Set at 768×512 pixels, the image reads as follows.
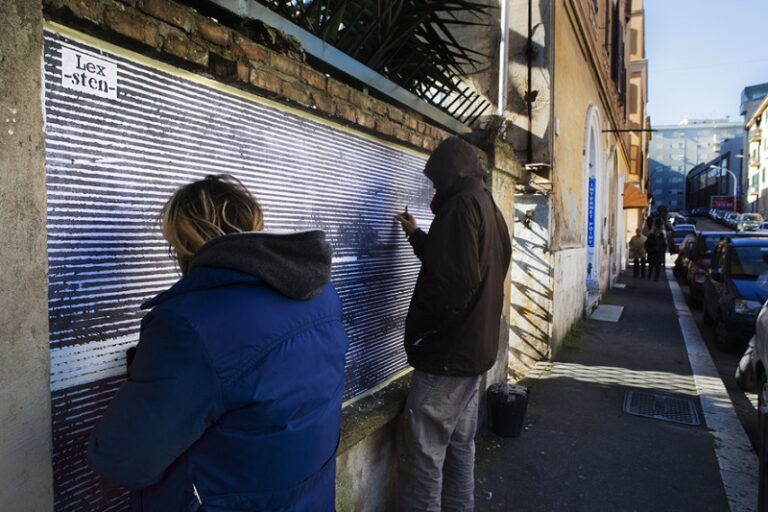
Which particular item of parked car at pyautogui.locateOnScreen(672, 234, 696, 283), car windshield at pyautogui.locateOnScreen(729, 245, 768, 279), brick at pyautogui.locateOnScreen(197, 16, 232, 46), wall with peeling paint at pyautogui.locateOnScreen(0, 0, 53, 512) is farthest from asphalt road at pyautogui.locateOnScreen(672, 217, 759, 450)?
parked car at pyautogui.locateOnScreen(672, 234, 696, 283)

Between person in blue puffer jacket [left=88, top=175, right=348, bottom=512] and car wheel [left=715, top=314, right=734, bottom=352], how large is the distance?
8.29 meters

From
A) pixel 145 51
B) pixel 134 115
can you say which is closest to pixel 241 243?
pixel 134 115

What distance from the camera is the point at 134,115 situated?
1.69 meters

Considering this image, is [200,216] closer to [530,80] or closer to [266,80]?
[266,80]

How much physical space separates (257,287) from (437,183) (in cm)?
184

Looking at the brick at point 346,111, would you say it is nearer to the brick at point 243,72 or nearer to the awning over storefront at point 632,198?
the brick at point 243,72

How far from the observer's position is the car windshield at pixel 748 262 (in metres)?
8.08

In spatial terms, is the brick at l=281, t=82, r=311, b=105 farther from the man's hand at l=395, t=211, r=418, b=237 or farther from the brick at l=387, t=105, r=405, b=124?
the man's hand at l=395, t=211, r=418, b=237

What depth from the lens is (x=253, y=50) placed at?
6.91 feet

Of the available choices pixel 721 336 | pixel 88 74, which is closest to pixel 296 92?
pixel 88 74

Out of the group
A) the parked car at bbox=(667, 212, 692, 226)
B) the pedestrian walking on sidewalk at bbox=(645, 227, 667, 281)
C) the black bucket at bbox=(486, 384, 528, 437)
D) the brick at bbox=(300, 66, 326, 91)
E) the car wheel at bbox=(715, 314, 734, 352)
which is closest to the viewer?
the brick at bbox=(300, 66, 326, 91)

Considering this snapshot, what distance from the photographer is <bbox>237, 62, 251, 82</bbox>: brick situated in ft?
6.60

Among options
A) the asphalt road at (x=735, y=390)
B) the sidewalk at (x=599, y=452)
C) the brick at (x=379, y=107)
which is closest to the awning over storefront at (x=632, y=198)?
the asphalt road at (x=735, y=390)

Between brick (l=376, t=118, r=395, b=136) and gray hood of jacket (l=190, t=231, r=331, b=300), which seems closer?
gray hood of jacket (l=190, t=231, r=331, b=300)
